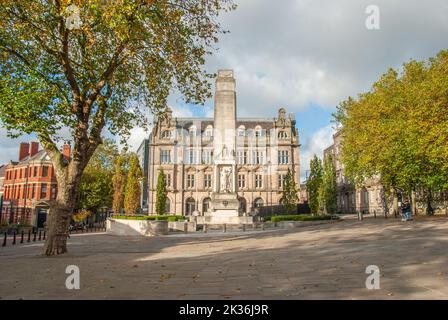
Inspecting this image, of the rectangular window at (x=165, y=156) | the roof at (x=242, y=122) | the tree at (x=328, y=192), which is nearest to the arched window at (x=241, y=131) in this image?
the roof at (x=242, y=122)

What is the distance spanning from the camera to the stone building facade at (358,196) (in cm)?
5536

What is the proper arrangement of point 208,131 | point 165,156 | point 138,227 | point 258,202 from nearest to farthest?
1. point 138,227
2. point 258,202
3. point 165,156
4. point 208,131

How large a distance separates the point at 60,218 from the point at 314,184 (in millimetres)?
33822

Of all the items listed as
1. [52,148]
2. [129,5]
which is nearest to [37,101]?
[52,148]

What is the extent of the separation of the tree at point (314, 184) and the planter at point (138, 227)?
2127cm

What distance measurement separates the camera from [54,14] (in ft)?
45.6

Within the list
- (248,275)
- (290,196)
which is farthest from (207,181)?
(248,275)

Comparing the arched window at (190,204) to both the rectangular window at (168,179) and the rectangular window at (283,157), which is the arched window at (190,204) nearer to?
the rectangular window at (168,179)

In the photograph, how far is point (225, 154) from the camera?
1313 inches

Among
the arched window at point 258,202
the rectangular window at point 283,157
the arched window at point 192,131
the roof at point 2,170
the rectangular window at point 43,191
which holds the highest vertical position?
the arched window at point 192,131

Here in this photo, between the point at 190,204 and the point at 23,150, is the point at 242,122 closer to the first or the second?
the point at 190,204

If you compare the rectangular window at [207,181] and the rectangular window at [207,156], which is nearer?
the rectangular window at [207,181]
